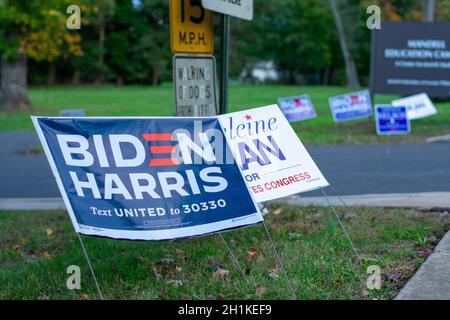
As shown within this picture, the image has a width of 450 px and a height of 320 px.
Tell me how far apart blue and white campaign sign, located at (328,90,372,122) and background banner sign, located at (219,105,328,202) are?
11.9 metres

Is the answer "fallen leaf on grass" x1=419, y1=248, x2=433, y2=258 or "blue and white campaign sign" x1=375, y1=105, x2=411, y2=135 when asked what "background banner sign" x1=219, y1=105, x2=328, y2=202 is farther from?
"blue and white campaign sign" x1=375, y1=105, x2=411, y2=135

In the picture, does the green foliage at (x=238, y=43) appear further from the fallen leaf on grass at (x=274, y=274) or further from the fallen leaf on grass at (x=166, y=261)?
the fallen leaf on grass at (x=274, y=274)

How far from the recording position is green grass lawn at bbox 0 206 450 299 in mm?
5047

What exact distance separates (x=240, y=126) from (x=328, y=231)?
160cm

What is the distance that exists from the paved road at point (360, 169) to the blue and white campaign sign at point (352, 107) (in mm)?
2951

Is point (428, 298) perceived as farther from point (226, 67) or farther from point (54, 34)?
point (54, 34)

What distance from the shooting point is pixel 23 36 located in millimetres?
24984

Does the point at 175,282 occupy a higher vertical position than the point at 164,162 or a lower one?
lower

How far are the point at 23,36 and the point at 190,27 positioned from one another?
19.3 m

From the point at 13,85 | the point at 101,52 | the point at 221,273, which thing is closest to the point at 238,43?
the point at 101,52

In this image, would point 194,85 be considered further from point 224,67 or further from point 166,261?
point 166,261

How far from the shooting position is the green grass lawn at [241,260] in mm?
5047

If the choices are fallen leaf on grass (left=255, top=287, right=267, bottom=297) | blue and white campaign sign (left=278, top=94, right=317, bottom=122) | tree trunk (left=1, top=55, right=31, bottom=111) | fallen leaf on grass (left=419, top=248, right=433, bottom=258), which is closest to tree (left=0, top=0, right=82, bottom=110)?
tree trunk (left=1, top=55, right=31, bottom=111)

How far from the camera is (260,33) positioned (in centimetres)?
7131
